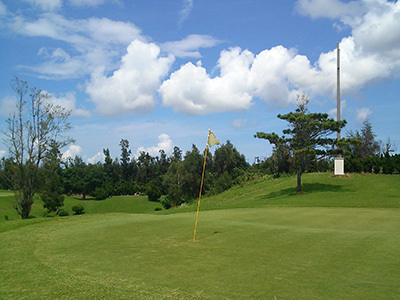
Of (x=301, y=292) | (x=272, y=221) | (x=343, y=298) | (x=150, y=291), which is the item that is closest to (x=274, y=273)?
(x=301, y=292)

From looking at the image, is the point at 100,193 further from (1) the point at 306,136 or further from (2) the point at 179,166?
(1) the point at 306,136

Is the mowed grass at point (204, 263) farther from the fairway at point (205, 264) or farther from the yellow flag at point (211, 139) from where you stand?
the yellow flag at point (211, 139)

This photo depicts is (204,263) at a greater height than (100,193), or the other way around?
(204,263)

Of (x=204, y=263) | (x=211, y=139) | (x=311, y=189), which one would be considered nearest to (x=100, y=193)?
(x=311, y=189)

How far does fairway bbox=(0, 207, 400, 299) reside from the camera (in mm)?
4980

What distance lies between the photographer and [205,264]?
6449mm

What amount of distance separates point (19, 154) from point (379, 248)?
26263 mm

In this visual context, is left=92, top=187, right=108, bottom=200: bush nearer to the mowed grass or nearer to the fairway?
the mowed grass

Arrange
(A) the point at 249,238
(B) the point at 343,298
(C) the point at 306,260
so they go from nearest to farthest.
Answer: (B) the point at 343,298 → (C) the point at 306,260 → (A) the point at 249,238

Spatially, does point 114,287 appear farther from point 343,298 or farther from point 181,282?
point 343,298

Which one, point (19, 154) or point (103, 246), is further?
point (19, 154)

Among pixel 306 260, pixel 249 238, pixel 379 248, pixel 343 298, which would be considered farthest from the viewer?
pixel 249 238

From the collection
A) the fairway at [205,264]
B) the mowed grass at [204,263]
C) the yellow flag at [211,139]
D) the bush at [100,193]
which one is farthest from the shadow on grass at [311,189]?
the bush at [100,193]

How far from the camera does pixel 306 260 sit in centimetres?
662
